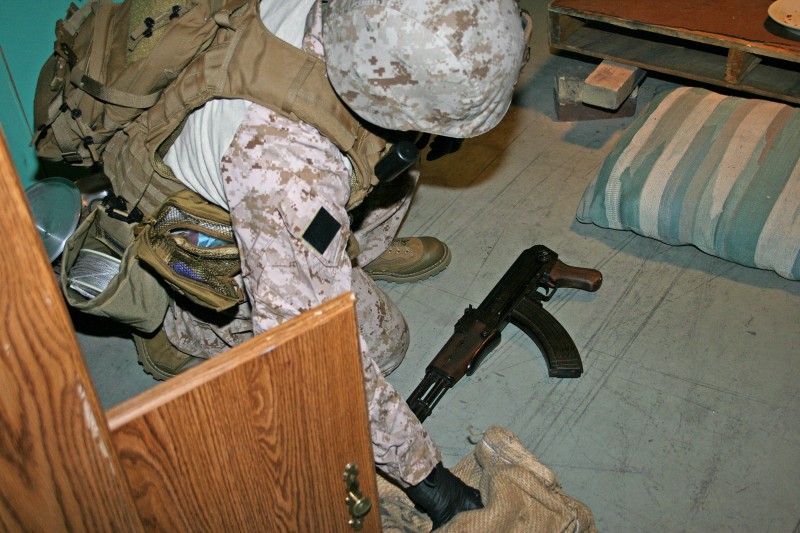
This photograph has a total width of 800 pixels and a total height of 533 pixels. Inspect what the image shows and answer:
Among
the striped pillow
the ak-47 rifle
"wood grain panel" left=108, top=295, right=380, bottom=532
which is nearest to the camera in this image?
"wood grain panel" left=108, top=295, right=380, bottom=532

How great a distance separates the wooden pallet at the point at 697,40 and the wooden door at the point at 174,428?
2.61 metres

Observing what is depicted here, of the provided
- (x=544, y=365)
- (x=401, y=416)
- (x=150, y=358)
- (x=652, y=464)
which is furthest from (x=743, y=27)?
(x=150, y=358)

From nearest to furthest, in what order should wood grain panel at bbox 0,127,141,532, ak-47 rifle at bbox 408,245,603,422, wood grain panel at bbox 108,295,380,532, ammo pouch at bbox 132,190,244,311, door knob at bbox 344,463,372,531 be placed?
wood grain panel at bbox 0,127,141,532, wood grain panel at bbox 108,295,380,532, door knob at bbox 344,463,372,531, ammo pouch at bbox 132,190,244,311, ak-47 rifle at bbox 408,245,603,422

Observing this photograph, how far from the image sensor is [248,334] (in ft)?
8.28

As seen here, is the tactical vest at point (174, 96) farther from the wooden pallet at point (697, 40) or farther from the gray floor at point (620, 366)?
the wooden pallet at point (697, 40)

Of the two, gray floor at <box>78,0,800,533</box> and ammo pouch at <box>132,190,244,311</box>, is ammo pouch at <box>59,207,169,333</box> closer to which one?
ammo pouch at <box>132,190,244,311</box>

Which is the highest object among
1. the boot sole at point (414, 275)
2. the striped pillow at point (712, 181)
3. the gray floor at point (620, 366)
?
the striped pillow at point (712, 181)

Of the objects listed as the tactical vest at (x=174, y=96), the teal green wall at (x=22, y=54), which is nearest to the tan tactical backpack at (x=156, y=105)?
the tactical vest at (x=174, y=96)

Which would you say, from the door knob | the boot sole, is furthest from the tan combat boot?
the door knob

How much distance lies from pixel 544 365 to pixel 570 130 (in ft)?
4.65

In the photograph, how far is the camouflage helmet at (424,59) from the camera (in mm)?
1646

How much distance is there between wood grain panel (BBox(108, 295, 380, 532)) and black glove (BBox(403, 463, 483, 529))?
2.64ft

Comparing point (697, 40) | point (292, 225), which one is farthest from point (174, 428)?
point (697, 40)

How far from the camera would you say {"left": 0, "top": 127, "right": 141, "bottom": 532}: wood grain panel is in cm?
80
